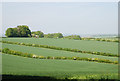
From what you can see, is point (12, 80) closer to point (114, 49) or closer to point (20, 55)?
point (20, 55)

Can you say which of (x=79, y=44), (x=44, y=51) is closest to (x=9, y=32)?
(x=44, y=51)

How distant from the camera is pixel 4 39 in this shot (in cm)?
1162

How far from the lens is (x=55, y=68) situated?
8.53 metres

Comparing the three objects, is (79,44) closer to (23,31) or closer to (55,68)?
(55,68)

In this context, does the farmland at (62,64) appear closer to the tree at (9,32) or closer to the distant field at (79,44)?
the distant field at (79,44)

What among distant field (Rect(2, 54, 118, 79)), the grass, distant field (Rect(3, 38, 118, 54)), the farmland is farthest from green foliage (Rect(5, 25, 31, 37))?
distant field (Rect(2, 54, 118, 79))

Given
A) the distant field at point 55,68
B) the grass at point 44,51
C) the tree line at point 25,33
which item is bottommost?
the distant field at point 55,68

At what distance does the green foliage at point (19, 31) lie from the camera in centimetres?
1129

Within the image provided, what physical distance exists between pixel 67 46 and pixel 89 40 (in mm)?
1916

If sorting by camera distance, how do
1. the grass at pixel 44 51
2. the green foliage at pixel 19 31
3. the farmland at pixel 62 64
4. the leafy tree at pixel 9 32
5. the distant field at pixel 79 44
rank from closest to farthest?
the farmland at pixel 62 64
the grass at pixel 44 51
the distant field at pixel 79 44
the green foliage at pixel 19 31
the leafy tree at pixel 9 32

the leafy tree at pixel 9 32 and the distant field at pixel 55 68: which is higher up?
the leafy tree at pixel 9 32

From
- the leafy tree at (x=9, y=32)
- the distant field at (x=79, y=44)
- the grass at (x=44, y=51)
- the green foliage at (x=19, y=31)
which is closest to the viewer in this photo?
the grass at (x=44, y=51)

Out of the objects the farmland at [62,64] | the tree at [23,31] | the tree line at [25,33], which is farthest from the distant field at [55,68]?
the tree line at [25,33]

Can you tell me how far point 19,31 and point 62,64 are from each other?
4788 mm
